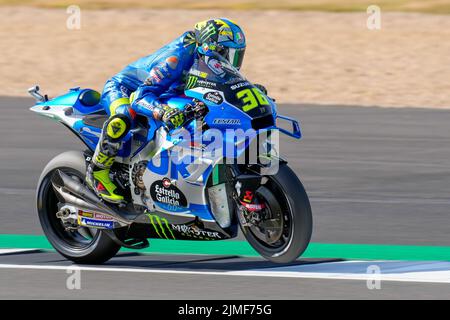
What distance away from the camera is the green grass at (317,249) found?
885 cm

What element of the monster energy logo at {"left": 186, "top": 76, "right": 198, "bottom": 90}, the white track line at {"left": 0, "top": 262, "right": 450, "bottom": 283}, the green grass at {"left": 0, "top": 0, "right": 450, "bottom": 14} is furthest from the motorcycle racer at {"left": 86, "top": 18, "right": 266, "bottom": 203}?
the green grass at {"left": 0, "top": 0, "right": 450, "bottom": 14}

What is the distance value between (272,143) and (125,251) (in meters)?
1.64

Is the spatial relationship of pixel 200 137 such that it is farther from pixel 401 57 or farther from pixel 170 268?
pixel 401 57

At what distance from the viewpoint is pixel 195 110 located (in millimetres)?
7977

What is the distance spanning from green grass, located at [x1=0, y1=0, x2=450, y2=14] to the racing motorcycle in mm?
16952

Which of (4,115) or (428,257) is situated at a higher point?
(4,115)

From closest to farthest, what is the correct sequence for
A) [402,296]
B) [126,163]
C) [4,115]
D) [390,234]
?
[402,296] < [126,163] < [390,234] < [4,115]

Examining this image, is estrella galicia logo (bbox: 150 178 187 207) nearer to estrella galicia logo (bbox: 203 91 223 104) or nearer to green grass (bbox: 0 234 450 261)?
estrella galicia logo (bbox: 203 91 223 104)

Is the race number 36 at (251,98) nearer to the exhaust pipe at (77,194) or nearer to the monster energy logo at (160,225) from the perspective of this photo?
the monster energy logo at (160,225)

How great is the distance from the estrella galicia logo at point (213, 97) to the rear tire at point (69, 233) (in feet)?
4.05

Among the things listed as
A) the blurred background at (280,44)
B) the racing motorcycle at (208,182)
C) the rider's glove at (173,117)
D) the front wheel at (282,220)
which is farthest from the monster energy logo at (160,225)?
the blurred background at (280,44)

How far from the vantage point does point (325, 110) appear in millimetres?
17375

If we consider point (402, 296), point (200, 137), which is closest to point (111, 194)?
point (200, 137)

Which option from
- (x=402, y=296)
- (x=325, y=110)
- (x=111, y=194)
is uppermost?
(x=325, y=110)
